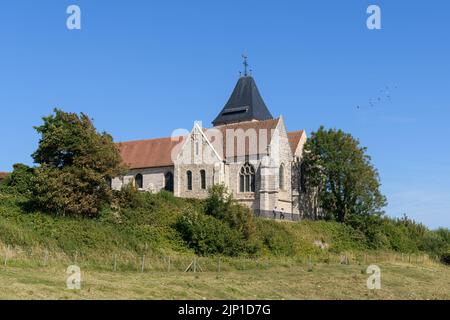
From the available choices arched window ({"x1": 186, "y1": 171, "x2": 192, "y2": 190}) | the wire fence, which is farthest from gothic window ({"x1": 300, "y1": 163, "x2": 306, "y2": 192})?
the wire fence

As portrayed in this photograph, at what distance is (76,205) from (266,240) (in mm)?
12955

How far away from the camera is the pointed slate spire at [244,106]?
69.7 metres

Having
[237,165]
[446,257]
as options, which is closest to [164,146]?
[237,165]

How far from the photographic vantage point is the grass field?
805 inches

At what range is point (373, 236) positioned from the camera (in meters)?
52.0

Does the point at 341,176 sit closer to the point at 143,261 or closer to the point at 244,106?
the point at 244,106

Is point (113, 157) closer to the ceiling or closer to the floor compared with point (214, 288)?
closer to the ceiling

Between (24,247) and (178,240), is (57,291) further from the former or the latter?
(178,240)

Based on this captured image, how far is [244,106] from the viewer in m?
70.6

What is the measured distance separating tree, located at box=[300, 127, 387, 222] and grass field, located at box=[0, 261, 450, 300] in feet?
64.4

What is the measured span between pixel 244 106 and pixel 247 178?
15.6 m

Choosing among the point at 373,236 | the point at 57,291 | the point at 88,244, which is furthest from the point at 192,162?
the point at 57,291

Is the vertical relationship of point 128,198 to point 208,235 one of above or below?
above
